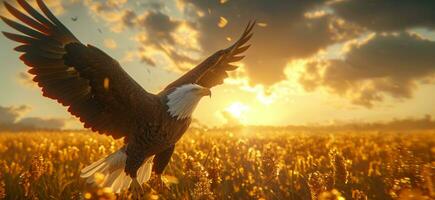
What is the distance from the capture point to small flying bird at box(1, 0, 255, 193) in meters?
5.76

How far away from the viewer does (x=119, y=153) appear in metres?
6.84

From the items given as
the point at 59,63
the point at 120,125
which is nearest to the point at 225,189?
the point at 120,125

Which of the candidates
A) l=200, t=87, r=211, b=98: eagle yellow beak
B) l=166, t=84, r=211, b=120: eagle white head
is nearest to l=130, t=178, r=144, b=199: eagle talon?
l=166, t=84, r=211, b=120: eagle white head

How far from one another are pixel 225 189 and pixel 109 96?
1.98m

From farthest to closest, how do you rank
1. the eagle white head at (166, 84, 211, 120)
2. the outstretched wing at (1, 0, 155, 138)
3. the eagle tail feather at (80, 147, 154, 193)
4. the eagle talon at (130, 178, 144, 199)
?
the eagle tail feather at (80, 147, 154, 193) < the eagle white head at (166, 84, 211, 120) < the outstretched wing at (1, 0, 155, 138) < the eagle talon at (130, 178, 144, 199)

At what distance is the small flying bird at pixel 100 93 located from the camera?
5.76 metres

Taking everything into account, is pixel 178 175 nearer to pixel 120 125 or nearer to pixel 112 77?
pixel 120 125

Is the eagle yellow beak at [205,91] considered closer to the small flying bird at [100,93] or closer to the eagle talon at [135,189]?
the small flying bird at [100,93]

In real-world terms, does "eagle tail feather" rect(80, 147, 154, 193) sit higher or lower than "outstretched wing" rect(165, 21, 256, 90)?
lower

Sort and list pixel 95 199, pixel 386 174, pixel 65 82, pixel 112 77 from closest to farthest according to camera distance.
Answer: pixel 95 199 < pixel 112 77 < pixel 65 82 < pixel 386 174

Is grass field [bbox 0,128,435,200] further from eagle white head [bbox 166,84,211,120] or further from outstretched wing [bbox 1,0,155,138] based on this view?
outstretched wing [bbox 1,0,155,138]

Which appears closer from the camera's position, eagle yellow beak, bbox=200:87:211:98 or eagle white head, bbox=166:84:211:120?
eagle white head, bbox=166:84:211:120

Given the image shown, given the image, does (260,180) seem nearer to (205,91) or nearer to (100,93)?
(205,91)

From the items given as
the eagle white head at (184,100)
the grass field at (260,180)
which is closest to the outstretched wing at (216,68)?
the eagle white head at (184,100)
